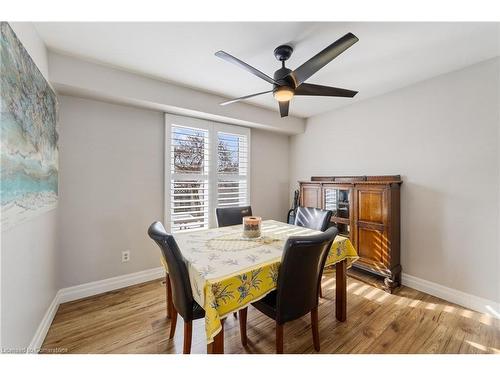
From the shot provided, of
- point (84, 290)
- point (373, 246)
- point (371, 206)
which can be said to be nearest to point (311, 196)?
point (371, 206)

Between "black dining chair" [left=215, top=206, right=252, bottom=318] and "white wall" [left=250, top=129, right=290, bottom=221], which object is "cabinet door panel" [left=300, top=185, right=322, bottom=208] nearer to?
"white wall" [left=250, top=129, right=290, bottom=221]

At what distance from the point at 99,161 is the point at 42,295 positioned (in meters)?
1.35

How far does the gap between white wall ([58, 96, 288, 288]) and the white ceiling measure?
0.63m

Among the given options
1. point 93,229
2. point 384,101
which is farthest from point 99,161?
point 384,101

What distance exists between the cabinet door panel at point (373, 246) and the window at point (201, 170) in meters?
1.76

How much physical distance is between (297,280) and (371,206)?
173cm

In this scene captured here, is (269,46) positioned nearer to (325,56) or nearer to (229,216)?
(325,56)

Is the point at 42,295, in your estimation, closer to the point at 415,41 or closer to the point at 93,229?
the point at 93,229

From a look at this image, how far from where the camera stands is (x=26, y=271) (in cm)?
145

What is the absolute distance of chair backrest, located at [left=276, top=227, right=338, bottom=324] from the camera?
125 centimetres

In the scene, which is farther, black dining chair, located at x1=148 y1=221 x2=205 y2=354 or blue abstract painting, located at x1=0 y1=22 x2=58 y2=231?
black dining chair, located at x1=148 y1=221 x2=205 y2=354

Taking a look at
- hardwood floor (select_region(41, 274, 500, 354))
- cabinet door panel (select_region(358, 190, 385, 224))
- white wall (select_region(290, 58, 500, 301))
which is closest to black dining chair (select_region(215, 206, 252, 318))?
hardwood floor (select_region(41, 274, 500, 354))

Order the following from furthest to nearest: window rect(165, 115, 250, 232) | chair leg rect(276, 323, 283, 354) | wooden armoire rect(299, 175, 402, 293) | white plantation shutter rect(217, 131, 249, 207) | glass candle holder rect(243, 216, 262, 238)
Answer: white plantation shutter rect(217, 131, 249, 207) < window rect(165, 115, 250, 232) < wooden armoire rect(299, 175, 402, 293) < glass candle holder rect(243, 216, 262, 238) < chair leg rect(276, 323, 283, 354)
